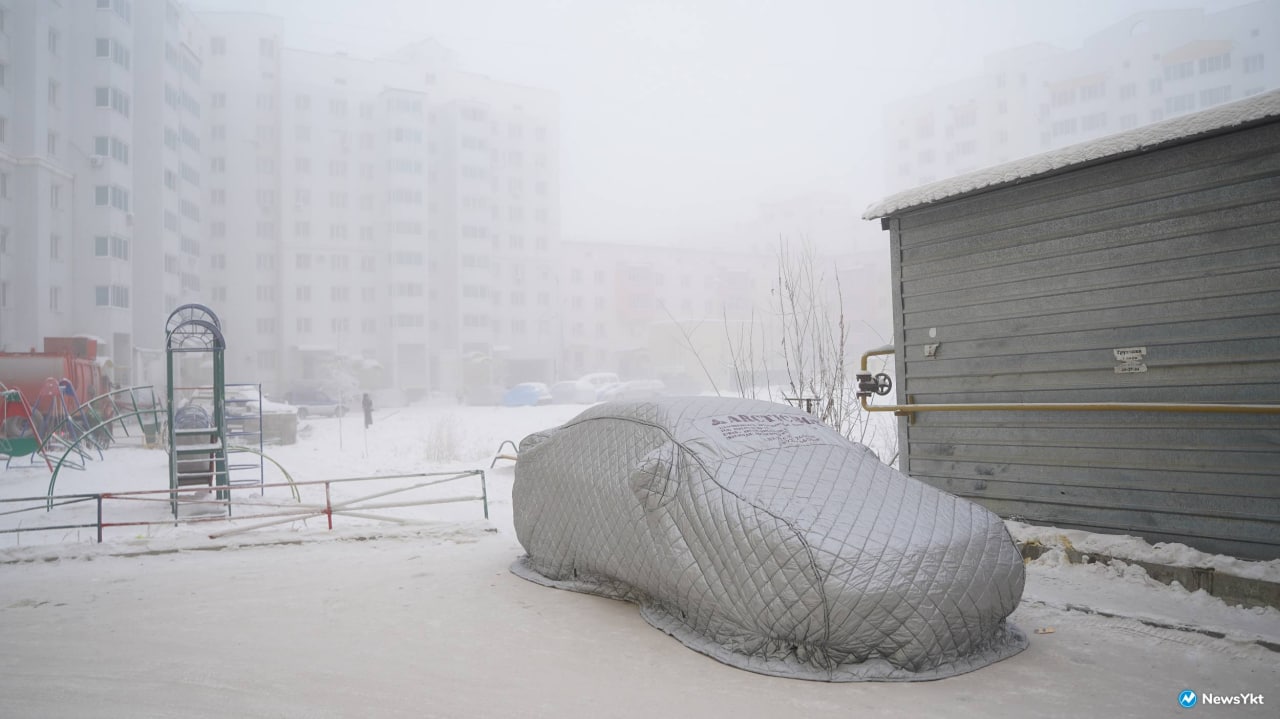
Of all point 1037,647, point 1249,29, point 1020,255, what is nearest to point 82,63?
point 1020,255

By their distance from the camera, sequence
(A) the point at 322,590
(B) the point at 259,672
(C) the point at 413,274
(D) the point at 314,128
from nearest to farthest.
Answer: (B) the point at 259,672
(A) the point at 322,590
(D) the point at 314,128
(C) the point at 413,274

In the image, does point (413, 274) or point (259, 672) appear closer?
point (259, 672)

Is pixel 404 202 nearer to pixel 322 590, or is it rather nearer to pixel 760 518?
pixel 322 590

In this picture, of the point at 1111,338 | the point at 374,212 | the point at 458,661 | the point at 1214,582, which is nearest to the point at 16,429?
the point at 458,661

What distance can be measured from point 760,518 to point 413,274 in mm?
28723

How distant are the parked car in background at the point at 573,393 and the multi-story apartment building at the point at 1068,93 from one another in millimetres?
16116

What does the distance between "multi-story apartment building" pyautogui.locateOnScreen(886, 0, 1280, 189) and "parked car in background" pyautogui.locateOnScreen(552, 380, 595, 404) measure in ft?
52.9

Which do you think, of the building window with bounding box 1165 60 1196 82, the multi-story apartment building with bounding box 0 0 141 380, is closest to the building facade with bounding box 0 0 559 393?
the multi-story apartment building with bounding box 0 0 141 380

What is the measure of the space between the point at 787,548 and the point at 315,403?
60.0ft

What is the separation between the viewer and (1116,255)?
4270 millimetres

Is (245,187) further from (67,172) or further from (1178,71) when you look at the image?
(1178,71)

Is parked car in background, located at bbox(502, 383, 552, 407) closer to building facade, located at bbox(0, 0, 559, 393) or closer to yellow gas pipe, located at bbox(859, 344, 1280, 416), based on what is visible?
building facade, located at bbox(0, 0, 559, 393)

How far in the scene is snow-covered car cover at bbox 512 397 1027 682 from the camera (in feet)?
8.54
